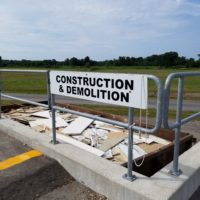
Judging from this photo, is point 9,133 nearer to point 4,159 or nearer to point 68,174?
point 4,159

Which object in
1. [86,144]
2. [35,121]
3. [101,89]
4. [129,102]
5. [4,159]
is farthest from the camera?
[35,121]

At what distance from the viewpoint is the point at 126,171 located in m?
3.14

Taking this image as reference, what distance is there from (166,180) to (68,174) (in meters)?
1.34

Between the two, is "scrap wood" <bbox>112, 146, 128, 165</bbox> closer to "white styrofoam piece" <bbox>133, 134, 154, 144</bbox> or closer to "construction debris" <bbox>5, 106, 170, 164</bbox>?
"construction debris" <bbox>5, 106, 170, 164</bbox>

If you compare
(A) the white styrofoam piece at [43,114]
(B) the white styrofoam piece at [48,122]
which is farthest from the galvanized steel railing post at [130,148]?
(A) the white styrofoam piece at [43,114]

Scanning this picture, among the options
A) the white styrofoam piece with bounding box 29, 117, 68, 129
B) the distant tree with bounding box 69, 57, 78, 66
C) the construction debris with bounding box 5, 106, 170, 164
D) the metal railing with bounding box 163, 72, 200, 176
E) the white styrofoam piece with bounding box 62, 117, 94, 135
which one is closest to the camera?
the metal railing with bounding box 163, 72, 200, 176

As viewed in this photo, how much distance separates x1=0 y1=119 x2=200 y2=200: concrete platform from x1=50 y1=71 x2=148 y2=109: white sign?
2.71 feet

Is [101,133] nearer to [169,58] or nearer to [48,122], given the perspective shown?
[48,122]

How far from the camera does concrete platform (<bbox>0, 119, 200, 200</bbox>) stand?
273 centimetres

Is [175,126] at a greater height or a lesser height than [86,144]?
greater

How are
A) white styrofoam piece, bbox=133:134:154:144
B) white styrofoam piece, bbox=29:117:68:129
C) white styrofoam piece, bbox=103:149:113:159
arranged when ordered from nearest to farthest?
white styrofoam piece, bbox=103:149:113:159 < white styrofoam piece, bbox=133:134:154:144 < white styrofoam piece, bbox=29:117:68:129

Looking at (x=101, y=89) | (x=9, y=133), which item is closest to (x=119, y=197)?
(x=101, y=89)

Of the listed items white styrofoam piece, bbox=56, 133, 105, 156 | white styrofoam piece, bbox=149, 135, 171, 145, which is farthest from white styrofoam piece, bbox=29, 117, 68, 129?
white styrofoam piece, bbox=149, 135, 171, 145

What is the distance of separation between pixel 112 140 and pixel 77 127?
3.52ft
